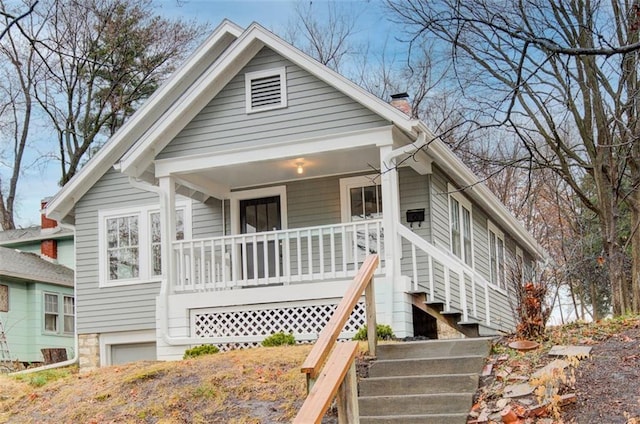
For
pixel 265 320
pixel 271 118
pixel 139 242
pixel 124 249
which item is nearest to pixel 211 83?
pixel 271 118

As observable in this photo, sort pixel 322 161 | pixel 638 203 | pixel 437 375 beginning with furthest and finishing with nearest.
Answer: pixel 638 203 < pixel 322 161 < pixel 437 375

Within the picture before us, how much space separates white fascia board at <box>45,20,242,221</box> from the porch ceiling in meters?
2.40

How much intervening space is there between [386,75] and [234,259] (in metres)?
15.5

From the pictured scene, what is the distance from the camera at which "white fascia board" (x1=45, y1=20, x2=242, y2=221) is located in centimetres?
1538

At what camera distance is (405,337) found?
11109 millimetres

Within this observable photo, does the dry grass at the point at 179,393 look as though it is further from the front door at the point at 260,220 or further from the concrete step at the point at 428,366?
the front door at the point at 260,220

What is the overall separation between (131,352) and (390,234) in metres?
6.95

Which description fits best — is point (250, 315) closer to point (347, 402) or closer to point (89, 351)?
point (89, 351)

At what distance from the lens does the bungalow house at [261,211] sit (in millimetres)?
11805

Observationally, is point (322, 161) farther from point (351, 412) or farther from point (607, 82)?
point (351, 412)

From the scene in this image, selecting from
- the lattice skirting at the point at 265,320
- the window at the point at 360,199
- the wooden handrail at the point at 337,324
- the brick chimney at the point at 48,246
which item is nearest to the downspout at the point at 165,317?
the lattice skirting at the point at 265,320

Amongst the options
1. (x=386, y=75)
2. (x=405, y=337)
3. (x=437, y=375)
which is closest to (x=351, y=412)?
(x=437, y=375)

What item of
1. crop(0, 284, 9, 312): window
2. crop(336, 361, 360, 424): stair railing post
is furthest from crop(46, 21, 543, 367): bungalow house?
crop(0, 284, 9, 312): window

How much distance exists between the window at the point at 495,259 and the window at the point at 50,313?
40.7 feet
